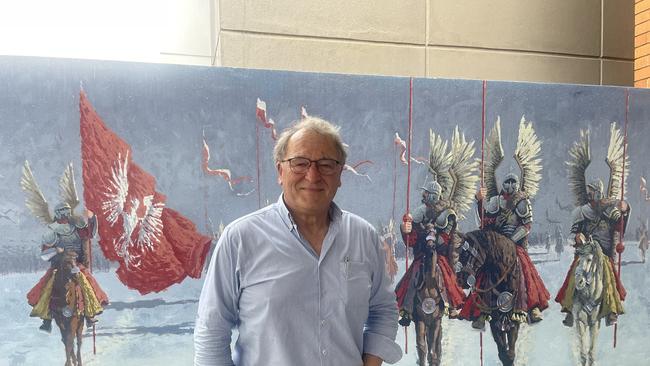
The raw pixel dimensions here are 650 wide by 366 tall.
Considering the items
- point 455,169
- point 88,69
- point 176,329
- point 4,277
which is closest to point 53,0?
point 88,69

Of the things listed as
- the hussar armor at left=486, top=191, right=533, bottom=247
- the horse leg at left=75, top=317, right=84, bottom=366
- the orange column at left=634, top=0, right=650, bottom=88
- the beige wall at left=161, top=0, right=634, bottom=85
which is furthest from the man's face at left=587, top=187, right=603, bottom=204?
the horse leg at left=75, top=317, right=84, bottom=366

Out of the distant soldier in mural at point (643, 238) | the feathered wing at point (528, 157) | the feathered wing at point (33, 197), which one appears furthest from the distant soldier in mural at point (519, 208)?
the feathered wing at point (33, 197)

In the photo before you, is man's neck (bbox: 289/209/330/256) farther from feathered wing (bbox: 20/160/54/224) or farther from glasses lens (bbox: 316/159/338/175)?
feathered wing (bbox: 20/160/54/224)

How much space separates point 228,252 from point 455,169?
160 centimetres

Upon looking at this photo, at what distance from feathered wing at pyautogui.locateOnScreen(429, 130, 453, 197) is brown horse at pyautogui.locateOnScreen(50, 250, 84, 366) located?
159 centimetres

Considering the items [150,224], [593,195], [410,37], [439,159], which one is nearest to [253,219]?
[150,224]

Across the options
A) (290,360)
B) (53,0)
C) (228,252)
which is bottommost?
(290,360)

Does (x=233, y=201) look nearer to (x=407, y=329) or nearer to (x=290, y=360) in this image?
(x=407, y=329)

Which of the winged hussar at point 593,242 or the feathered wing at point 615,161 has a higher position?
the feathered wing at point 615,161

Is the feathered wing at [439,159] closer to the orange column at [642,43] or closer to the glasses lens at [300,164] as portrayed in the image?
the glasses lens at [300,164]

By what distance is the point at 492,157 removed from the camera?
3.02 m

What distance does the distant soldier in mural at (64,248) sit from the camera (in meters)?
2.51

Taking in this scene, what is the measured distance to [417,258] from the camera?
2.96m

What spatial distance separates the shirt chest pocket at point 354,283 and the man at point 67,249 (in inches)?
51.8
